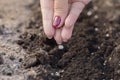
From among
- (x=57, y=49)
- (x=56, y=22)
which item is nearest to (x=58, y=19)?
(x=56, y=22)

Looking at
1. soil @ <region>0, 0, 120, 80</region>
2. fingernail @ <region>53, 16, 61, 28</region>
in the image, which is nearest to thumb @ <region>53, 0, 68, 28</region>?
fingernail @ <region>53, 16, 61, 28</region>

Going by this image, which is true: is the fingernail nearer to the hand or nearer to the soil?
the hand

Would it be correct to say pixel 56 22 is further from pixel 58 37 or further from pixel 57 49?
pixel 57 49

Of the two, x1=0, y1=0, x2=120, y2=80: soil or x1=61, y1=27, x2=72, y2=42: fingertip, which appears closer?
x1=61, y1=27, x2=72, y2=42: fingertip

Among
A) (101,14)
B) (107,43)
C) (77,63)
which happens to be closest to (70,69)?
(77,63)

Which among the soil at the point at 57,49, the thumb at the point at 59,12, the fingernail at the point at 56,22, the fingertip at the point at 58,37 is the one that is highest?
the thumb at the point at 59,12

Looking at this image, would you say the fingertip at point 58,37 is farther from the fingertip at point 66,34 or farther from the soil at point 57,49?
the soil at point 57,49

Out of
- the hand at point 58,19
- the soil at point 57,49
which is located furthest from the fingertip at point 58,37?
the soil at point 57,49
